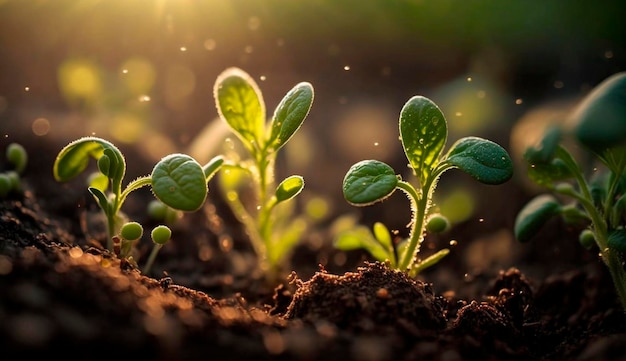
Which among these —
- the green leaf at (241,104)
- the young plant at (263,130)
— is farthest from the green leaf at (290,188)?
the green leaf at (241,104)

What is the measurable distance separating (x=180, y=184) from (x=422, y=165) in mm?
574

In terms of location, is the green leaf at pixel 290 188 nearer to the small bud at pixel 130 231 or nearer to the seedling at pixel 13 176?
the small bud at pixel 130 231

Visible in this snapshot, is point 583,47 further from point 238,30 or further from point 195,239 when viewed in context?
point 195,239

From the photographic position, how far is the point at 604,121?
1100 millimetres

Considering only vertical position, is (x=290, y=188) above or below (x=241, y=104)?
below

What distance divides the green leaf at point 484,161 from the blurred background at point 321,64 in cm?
134

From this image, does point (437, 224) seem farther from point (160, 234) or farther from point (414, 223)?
point (160, 234)

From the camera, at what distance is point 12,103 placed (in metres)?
3.11

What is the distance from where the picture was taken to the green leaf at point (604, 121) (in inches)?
43.0

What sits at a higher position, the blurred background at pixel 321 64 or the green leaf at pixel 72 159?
the blurred background at pixel 321 64

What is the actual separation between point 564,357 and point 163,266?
125 cm

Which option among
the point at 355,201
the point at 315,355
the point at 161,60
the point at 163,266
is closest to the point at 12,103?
the point at 161,60

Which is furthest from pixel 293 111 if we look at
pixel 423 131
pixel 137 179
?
pixel 137 179

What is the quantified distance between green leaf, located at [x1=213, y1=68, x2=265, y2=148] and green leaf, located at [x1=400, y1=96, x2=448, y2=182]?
0.42 m
